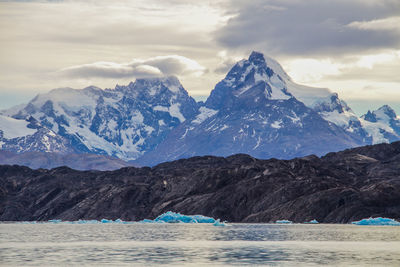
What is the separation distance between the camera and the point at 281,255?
3853 inches

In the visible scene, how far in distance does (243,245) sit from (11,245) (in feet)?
131

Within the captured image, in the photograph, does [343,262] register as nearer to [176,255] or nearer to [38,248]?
[176,255]

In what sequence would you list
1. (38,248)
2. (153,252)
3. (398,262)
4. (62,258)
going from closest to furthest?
(398,262) < (62,258) < (153,252) < (38,248)

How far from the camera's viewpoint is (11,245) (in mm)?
124000

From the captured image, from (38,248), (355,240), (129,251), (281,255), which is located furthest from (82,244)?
(355,240)

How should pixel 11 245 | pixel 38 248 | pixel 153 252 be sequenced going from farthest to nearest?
pixel 11 245
pixel 38 248
pixel 153 252

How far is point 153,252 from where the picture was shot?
345 ft

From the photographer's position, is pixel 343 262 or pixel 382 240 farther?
pixel 382 240

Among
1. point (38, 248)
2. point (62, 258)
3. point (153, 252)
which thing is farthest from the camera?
point (38, 248)

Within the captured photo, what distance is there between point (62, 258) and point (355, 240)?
59.1 m

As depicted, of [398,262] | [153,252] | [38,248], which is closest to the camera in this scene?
[398,262]

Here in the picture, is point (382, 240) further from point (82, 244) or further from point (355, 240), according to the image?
point (82, 244)

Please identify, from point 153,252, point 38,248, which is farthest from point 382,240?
→ point 38,248

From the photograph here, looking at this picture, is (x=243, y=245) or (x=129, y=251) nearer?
(x=129, y=251)
